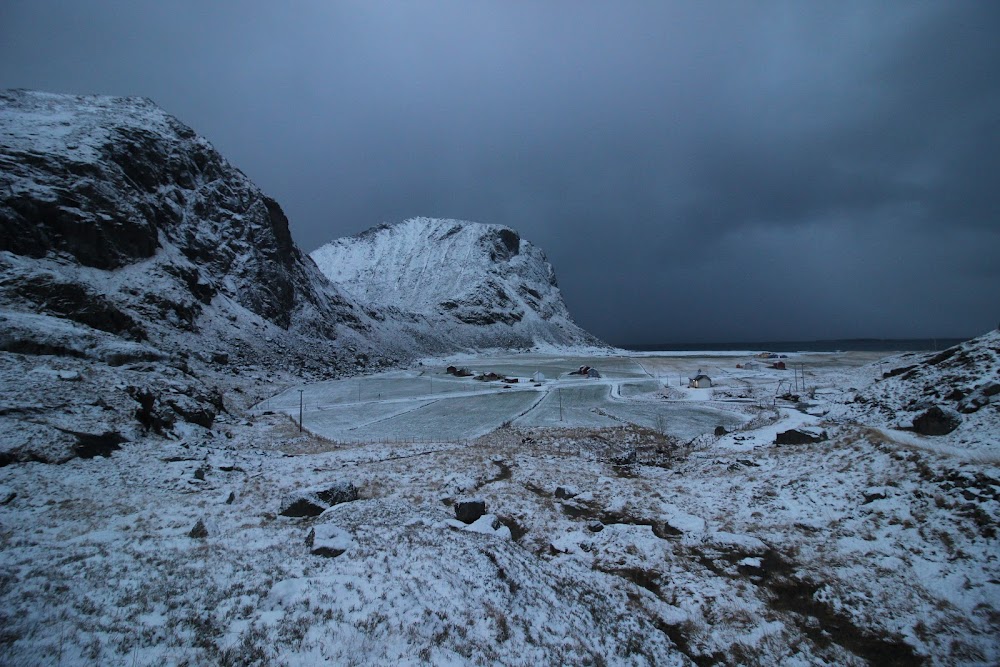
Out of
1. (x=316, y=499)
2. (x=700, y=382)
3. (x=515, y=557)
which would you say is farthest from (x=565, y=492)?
(x=700, y=382)

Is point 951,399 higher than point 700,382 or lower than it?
higher

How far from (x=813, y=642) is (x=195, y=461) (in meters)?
21.6

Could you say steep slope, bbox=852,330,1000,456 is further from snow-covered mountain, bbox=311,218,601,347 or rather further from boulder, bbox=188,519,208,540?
snow-covered mountain, bbox=311,218,601,347

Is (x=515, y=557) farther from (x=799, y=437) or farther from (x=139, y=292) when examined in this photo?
(x=139, y=292)

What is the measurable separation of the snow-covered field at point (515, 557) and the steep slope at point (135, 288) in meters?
4.57

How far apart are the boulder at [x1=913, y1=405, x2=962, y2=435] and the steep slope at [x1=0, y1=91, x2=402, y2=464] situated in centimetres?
3405

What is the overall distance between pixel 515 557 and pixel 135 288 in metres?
66.8

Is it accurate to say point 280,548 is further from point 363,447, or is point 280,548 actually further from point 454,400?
point 454,400

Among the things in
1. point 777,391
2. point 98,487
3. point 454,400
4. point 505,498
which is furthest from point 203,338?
point 777,391

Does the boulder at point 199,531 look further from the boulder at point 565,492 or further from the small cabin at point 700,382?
the small cabin at point 700,382

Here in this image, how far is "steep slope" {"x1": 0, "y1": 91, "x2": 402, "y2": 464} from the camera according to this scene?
20.7 meters

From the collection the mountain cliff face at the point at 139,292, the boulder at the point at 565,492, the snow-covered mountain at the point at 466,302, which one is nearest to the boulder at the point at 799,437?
the boulder at the point at 565,492

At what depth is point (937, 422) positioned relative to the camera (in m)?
17.7

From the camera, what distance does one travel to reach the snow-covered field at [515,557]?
7348mm
